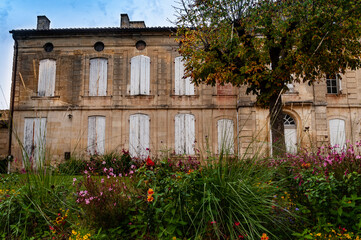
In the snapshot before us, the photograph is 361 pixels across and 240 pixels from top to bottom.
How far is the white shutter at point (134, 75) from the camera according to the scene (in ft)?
50.1

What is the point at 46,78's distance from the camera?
15.6 m

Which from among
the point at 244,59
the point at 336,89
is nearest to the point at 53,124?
the point at 244,59

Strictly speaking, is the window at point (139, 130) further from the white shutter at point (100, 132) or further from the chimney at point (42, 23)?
the chimney at point (42, 23)

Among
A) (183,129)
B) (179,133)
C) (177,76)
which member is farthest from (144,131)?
(177,76)

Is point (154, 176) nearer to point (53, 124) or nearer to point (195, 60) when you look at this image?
point (195, 60)

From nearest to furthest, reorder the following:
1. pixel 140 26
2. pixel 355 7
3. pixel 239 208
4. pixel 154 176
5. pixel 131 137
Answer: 1. pixel 239 208
2. pixel 154 176
3. pixel 355 7
4. pixel 131 137
5. pixel 140 26

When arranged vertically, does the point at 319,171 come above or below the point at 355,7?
below

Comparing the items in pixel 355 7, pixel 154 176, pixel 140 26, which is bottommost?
pixel 154 176

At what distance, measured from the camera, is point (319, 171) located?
366 cm

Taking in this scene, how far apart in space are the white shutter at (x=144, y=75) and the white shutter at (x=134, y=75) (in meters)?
0.16

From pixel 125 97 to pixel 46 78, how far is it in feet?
14.1

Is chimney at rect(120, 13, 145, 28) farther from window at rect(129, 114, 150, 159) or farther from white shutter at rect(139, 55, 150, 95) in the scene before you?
window at rect(129, 114, 150, 159)

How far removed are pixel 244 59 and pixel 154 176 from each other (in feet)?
19.4

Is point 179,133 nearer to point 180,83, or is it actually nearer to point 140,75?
point 180,83
